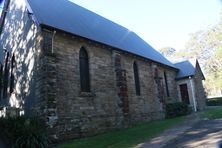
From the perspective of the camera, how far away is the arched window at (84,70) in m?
15.7

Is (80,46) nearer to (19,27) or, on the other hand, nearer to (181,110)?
(19,27)

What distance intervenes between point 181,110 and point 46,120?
1496 cm

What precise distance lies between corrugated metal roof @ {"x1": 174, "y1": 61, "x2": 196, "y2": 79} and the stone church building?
27.9 feet

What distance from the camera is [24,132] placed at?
10.7 metres

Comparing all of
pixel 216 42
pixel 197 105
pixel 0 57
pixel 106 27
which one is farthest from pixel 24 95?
pixel 216 42

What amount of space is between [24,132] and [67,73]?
486 centimetres

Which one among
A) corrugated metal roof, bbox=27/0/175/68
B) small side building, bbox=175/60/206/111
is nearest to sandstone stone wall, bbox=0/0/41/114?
corrugated metal roof, bbox=27/0/175/68

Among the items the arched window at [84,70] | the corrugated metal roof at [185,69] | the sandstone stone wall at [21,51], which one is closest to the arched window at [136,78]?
the arched window at [84,70]

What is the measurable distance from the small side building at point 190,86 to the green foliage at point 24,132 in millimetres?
20306

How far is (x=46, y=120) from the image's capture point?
1230cm

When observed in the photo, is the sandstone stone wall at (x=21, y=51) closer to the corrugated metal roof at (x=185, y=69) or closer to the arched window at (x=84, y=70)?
the arched window at (x=84, y=70)

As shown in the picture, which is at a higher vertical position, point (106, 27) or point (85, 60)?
point (106, 27)

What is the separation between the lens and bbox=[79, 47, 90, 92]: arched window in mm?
15711

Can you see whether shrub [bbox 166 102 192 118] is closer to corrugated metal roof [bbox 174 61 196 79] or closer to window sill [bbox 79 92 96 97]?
corrugated metal roof [bbox 174 61 196 79]
